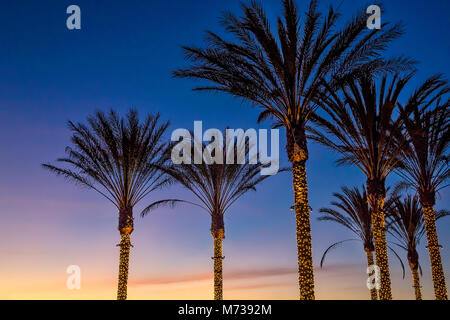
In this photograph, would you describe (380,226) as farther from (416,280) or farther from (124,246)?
(416,280)

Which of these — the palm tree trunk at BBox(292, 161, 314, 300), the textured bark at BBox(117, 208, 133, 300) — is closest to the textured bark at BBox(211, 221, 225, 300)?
the textured bark at BBox(117, 208, 133, 300)

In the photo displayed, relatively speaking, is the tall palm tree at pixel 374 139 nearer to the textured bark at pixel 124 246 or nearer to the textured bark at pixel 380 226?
the textured bark at pixel 380 226

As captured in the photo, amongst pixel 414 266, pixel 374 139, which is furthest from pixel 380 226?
pixel 414 266

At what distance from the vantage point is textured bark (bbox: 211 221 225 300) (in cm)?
2211

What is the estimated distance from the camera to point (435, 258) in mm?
18375

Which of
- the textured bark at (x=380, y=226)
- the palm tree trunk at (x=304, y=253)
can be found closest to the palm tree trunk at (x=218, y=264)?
the textured bark at (x=380, y=226)

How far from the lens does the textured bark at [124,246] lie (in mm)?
19797

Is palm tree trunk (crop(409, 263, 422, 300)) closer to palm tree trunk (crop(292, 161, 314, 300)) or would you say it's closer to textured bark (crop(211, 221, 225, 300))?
textured bark (crop(211, 221, 225, 300))

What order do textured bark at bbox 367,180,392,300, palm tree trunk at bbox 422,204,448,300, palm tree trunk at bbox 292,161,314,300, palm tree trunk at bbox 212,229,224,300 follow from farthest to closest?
palm tree trunk at bbox 212,229,224,300 < palm tree trunk at bbox 422,204,448,300 < textured bark at bbox 367,180,392,300 < palm tree trunk at bbox 292,161,314,300

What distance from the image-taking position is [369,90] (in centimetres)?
1658

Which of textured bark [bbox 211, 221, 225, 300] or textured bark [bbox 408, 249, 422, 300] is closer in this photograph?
textured bark [bbox 211, 221, 225, 300]
